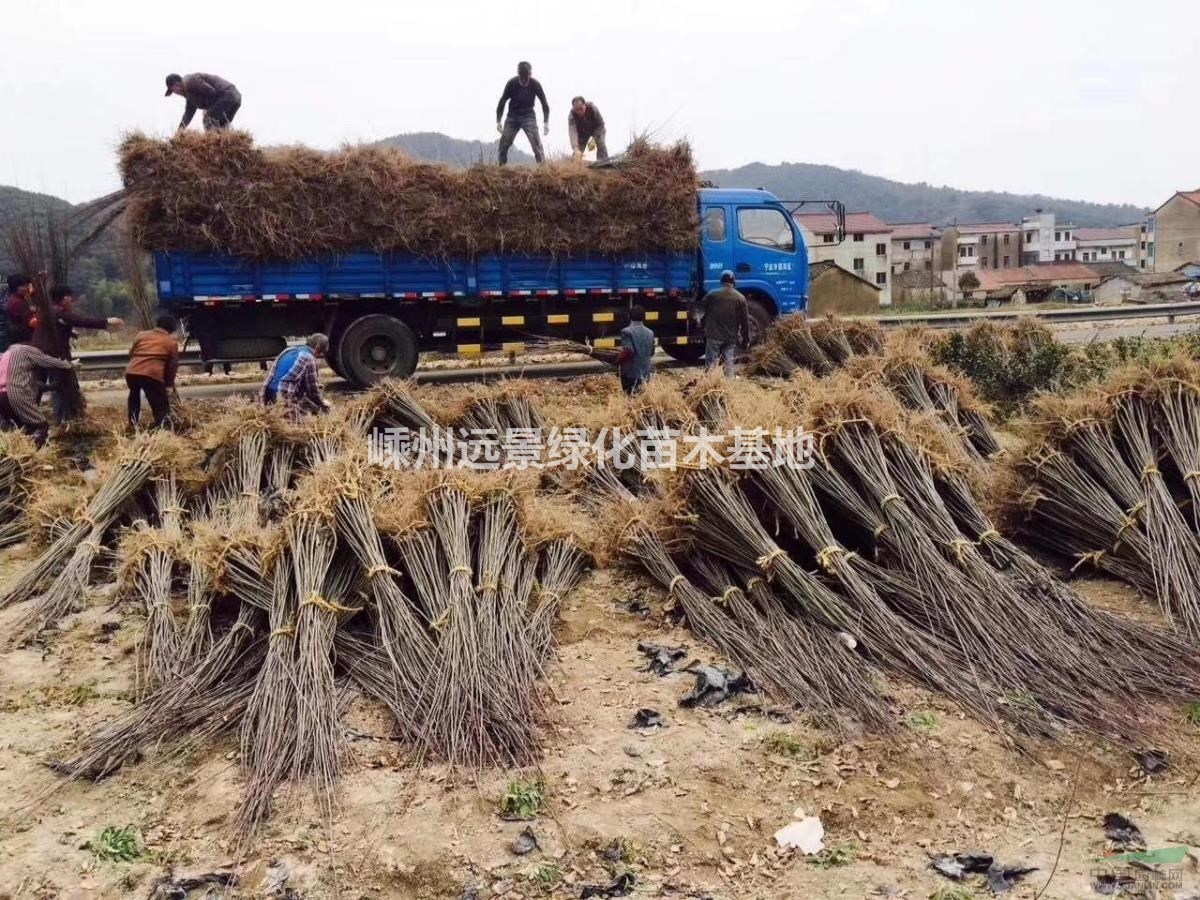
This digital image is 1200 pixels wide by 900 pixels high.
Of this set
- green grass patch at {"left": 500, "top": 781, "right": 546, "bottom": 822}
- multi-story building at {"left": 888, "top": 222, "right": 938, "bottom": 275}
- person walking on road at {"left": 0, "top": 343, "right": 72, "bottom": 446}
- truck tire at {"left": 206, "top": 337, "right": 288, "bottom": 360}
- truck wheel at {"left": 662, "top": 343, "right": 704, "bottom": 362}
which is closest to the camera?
green grass patch at {"left": 500, "top": 781, "right": 546, "bottom": 822}

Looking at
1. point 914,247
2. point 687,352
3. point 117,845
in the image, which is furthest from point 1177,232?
point 117,845

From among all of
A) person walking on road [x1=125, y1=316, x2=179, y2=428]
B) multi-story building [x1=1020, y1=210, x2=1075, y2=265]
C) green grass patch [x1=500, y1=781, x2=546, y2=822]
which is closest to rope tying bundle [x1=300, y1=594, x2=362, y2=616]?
green grass patch [x1=500, y1=781, x2=546, y2=822]

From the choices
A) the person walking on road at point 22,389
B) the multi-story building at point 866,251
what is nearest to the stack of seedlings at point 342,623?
the person walking on road at point 22,389

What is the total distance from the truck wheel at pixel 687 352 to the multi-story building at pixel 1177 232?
182ft

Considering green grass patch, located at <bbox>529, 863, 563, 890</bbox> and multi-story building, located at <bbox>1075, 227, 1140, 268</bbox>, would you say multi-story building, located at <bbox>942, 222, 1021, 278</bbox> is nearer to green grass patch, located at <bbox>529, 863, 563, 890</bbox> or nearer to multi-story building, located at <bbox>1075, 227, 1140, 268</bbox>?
multi-story building, located at <bbox>1075, 227, 1140, 268</bbox>

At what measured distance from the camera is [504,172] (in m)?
10.5

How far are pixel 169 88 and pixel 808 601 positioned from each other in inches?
366

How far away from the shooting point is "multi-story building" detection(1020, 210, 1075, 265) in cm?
7525

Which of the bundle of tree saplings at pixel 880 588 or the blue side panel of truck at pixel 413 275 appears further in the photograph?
the blue side panel of truck at pixel 413 275

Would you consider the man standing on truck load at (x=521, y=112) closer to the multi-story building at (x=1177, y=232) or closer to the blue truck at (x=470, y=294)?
the blue truck at (x=470, y=294)

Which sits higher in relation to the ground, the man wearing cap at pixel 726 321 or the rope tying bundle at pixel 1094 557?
the man wearing cap at pixel 726 321

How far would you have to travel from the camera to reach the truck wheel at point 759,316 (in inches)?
456

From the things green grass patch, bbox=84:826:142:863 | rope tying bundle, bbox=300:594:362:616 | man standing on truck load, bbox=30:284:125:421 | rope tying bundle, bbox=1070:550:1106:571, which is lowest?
green grass patch, bbox=84:826:142:863

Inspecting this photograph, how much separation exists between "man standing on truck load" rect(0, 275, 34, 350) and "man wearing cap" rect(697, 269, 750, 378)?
6.76 meters
